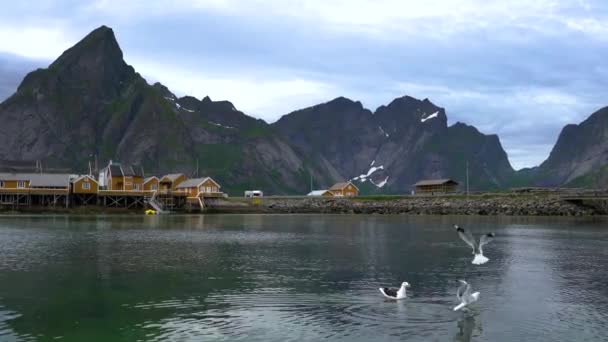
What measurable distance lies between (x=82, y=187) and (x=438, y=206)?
2907 inches

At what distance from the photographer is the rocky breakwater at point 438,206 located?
11888 cm

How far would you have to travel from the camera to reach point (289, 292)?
92.0ft

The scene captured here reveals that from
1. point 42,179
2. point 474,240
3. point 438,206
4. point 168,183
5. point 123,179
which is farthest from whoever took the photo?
point 168,183

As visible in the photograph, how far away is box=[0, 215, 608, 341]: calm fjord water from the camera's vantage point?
21.0m

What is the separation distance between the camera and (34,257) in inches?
1577

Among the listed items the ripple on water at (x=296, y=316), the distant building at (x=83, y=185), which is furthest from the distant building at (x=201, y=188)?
the ripple on water at (x=296, y=316)

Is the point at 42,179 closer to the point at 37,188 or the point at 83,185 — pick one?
the point at 37,188

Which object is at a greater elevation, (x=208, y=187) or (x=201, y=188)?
(x=208, y=187)

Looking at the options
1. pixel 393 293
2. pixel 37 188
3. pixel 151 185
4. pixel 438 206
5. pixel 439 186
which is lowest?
pixel 393 293

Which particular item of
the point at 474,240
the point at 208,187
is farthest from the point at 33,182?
the point at 474,240

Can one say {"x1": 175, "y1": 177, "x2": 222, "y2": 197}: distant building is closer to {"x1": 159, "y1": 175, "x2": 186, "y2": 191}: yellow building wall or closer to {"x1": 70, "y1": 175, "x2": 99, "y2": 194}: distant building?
{"x1": 159, "y1": 175, "x2": 186, "y2": 191}: yellow building wall

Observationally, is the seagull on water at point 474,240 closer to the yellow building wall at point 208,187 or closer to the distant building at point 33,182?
the distant building at point 33,182

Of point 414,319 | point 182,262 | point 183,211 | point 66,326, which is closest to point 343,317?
point 414,319

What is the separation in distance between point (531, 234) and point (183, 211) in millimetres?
81782
